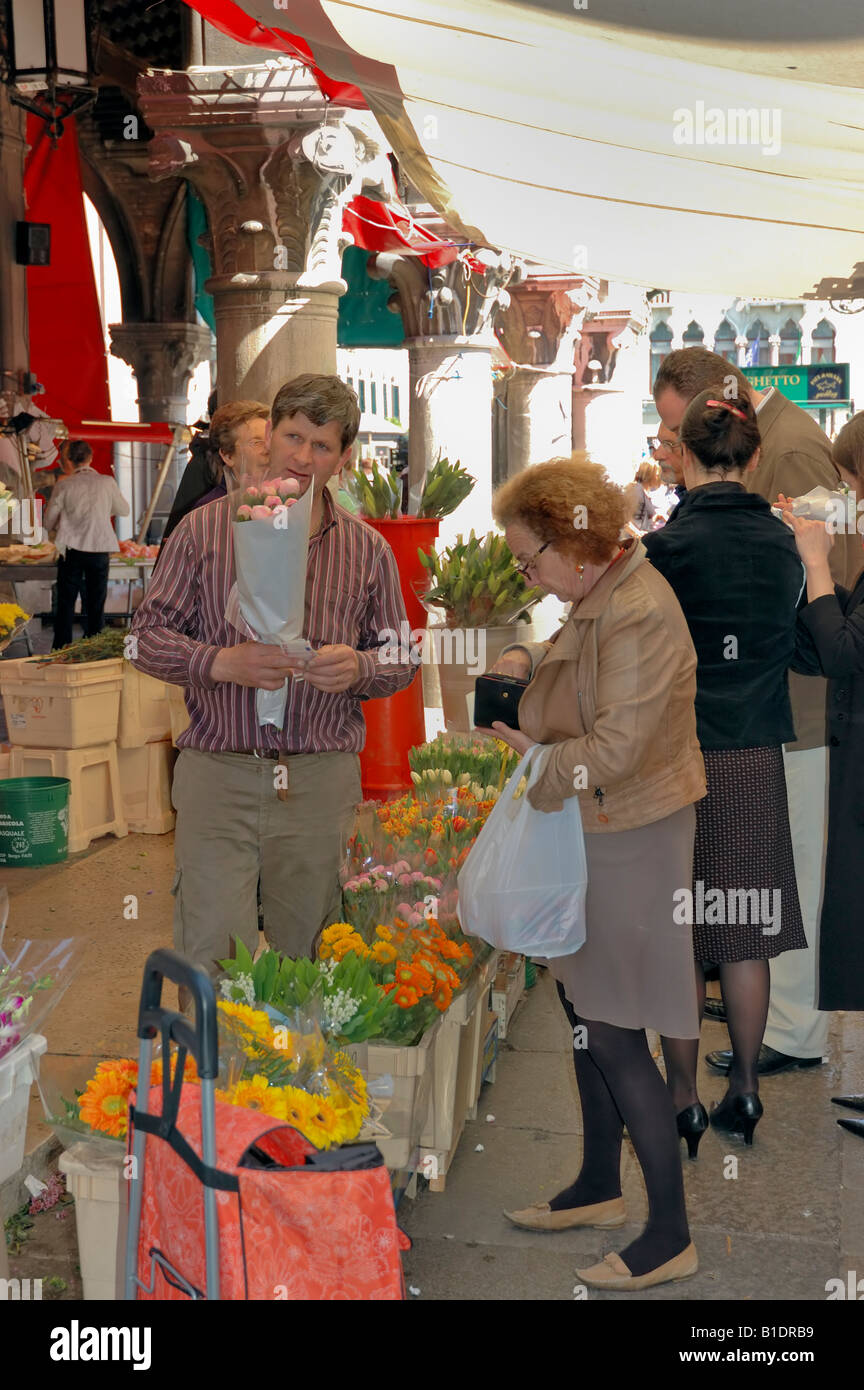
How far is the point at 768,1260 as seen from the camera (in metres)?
3.27

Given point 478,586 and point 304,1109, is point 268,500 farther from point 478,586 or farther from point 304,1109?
point 478,586

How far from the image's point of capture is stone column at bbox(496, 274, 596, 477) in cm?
1853

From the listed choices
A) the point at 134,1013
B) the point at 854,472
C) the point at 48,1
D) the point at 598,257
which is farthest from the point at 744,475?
the point at 48,1

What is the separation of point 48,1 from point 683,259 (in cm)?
483

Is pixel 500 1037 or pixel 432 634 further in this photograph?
pixel 432 634

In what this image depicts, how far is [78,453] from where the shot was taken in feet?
42.6

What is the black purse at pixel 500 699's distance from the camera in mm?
3191

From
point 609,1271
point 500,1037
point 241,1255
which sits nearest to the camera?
point 241,1255

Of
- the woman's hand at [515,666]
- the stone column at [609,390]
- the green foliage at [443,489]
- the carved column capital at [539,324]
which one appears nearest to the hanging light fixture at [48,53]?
the green foliage at [443,489]

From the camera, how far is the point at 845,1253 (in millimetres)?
3312

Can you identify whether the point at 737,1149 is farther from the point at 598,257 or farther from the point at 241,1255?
the point at 598,257
